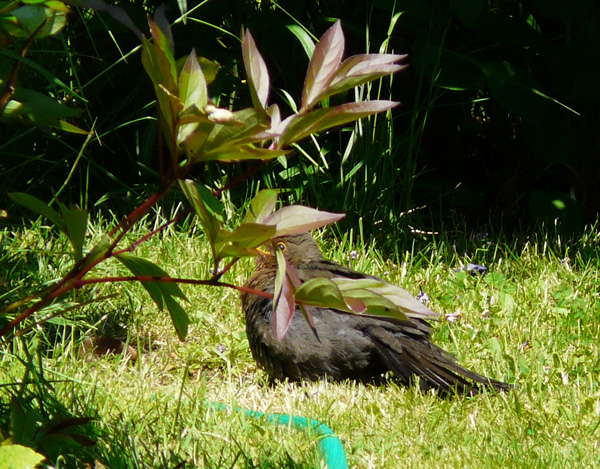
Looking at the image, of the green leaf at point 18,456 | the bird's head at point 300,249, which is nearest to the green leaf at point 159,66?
the green leaf at point 18,456

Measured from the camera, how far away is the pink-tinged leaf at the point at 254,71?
1.29 meters

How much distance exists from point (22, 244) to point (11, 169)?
1.69 feet

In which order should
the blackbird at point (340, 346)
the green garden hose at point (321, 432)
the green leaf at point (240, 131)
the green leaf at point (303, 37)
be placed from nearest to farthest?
the green leaf at point (240, 131)
the green garden hose at point (321, 432)
the blackbird at point (340, 346)
the green leaf at point (303, 37)

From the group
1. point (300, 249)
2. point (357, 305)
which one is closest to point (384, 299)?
point (357, 305)

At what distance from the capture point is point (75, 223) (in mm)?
1401

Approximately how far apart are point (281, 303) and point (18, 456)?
56 cm

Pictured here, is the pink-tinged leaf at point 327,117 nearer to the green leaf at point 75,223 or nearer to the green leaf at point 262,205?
the green leaf at point 262,205

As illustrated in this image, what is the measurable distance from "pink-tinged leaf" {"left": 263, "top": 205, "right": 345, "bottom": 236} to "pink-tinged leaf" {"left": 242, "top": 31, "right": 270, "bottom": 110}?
17 centimetres

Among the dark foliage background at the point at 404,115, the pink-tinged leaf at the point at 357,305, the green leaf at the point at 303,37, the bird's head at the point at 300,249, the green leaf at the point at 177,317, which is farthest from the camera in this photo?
the dark foliage background at the point at 404,115

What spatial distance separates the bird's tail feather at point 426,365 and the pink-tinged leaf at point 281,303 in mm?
1812

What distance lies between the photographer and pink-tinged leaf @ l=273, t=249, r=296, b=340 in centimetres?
123

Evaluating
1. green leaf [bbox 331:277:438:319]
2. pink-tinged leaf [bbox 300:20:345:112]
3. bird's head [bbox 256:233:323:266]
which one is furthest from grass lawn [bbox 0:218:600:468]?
pink-tinged leaf [bbox 300:20:345:112]

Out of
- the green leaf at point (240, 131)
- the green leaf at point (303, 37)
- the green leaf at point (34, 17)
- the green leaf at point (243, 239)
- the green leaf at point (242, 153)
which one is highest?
the green leaf at point (34, 17)

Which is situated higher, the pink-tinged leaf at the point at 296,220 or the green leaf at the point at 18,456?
the pink-tinged leaf at the point at 296,220
